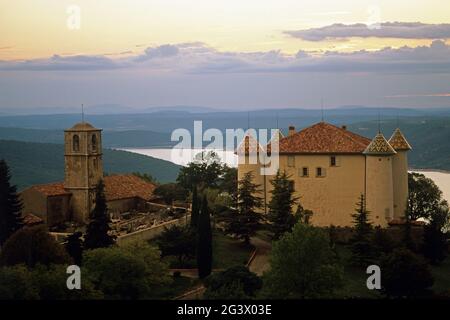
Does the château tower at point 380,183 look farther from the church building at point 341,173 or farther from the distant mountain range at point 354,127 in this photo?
the distant mountain range at point 354,127

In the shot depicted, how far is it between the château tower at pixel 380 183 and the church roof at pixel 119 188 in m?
10.5

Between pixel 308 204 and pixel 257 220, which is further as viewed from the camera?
pixel 308 204

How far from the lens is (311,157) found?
34562 millimetres

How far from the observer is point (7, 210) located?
1168 inches

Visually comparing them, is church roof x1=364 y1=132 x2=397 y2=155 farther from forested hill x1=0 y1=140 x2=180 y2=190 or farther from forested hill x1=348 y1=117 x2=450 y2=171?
forested hill x1=0 y1=140 x2=180 y2=190

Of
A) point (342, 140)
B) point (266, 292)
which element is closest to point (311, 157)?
point (342, 140)

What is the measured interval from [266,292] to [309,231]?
2.26 metres

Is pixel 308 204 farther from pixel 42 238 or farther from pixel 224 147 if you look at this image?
pixel 42 238

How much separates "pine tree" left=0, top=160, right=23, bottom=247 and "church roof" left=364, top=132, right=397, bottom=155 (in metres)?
13.7

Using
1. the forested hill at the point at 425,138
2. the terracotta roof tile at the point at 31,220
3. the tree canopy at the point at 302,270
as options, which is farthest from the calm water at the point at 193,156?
the tree canopy at the point at 302,270

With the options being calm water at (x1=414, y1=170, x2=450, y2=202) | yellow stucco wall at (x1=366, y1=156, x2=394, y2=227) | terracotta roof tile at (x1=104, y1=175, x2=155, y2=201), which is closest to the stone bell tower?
terracotta roof tile at (x1=104, y1=175, x2=155, y2=201)

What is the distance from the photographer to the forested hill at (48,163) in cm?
5625

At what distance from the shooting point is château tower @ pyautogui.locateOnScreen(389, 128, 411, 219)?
34.2 m

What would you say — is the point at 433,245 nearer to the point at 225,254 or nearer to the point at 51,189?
the point at 225,254
